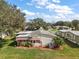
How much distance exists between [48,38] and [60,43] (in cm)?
404

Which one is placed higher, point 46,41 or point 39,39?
point 39,39

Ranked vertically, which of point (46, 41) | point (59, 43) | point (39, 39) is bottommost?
point (59, 43)

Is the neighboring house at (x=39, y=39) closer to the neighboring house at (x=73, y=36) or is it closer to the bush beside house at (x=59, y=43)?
the bush beside house at (x=59, y=43)

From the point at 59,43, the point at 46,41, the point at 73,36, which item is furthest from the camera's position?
the point at 73,36

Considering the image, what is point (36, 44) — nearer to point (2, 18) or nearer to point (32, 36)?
point (32, 36)

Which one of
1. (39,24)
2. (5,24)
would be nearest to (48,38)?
(5,24)

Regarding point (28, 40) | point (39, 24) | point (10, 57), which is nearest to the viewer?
point (10, 57)

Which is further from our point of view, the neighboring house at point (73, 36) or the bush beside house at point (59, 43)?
the neighboring house at point (73, 36)

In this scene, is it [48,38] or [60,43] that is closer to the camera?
[60,43]

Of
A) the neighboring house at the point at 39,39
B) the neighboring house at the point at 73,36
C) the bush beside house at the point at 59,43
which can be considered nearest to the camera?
the bush beside house at the point at 59,43

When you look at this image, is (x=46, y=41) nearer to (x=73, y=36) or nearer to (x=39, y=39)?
(x=39, y=39)

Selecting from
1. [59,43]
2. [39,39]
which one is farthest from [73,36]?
[59,43]

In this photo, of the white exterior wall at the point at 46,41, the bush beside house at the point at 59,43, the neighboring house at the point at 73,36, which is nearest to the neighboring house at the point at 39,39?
the white exterior wall at the point at 46,41

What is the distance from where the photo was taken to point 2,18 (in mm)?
40438
